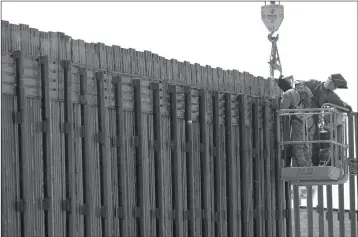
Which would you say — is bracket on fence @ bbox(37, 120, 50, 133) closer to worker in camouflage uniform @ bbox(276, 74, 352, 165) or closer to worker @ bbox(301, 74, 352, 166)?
worker in camouflage uniform @ bbox(276, 74, 352, 165)

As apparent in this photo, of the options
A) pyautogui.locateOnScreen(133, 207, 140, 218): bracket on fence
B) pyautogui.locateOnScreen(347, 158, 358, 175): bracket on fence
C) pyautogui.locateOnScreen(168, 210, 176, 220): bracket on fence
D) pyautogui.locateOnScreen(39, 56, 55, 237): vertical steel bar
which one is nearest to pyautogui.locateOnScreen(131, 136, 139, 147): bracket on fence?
pyautogui.locateOnScreen(133, 207, 140, 218): bracket on fence

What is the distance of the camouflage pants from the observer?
74.7 feet

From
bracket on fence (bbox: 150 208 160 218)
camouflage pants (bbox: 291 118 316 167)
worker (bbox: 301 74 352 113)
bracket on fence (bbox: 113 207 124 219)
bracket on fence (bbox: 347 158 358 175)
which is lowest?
bracket on fence (bbox: 150 208 160 218)

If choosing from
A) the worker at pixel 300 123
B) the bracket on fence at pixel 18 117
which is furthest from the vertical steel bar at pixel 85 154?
the worker at pixel 300 123

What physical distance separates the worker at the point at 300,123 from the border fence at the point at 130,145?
55 cm

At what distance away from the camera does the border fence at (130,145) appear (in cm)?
1700

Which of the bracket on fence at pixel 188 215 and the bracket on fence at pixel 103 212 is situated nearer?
the bracket on fence at pixel 103 212

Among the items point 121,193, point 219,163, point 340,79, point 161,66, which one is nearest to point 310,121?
point 340,79

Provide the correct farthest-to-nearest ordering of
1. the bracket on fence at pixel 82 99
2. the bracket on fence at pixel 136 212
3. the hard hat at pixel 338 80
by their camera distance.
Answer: the hard hat at pixel 338 80, the bracket on fence at pixel 136 212, the bracket on fence at pixel 82 99

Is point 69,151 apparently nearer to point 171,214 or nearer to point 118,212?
point 118,212

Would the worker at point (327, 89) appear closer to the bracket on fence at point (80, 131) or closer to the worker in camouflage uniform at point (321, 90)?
the worker in camouflage uniform at point (321, 90)

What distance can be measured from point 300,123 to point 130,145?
4.85 meters

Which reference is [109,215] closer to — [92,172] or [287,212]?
[92,172]

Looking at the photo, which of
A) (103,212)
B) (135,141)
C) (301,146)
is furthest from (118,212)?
(301,146)
